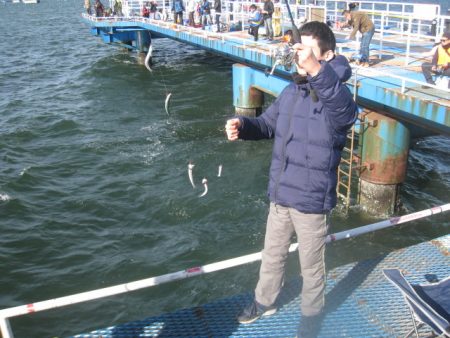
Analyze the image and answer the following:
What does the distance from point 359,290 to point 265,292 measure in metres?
1.20

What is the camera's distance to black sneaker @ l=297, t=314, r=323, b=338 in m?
3.81

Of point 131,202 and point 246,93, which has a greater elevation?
point 246,93

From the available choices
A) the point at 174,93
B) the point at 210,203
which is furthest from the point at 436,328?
the point at 174,93

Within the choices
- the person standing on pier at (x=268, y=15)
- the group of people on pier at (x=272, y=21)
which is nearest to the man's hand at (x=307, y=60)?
the group of people on pier at (x=272, y=21)

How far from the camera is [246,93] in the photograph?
15.6 m

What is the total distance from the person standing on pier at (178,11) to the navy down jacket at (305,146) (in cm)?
2082

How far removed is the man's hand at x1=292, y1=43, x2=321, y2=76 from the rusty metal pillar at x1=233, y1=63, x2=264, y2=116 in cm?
1250

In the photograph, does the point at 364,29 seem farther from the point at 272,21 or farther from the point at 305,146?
the point at 305,146

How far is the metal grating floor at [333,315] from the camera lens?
414 centimetres

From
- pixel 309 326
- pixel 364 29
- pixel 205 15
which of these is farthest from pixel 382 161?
pixel 205 15

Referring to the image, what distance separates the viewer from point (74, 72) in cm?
2708

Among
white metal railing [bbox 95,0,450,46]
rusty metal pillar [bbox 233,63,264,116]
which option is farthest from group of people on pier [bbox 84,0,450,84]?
rusty metal pillar [bbox 233,63,264,116]

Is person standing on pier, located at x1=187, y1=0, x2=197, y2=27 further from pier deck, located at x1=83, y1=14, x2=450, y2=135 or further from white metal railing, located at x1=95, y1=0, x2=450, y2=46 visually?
pier deck, located at x1=83, y1=14, x2=450, y2=135

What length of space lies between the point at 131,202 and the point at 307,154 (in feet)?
27.8
